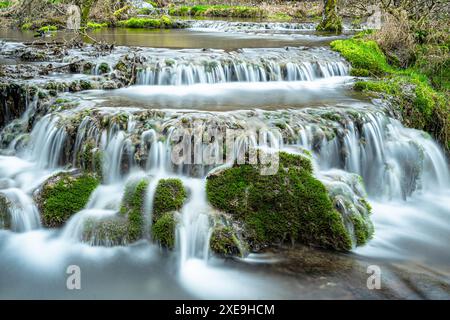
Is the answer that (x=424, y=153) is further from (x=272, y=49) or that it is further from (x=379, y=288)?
(x=272, y=49)

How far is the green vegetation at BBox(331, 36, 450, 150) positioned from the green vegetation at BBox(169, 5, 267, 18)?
1680cm

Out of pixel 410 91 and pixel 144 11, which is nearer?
pixel 410 91

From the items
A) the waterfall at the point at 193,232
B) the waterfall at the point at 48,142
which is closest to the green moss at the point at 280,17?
the waterfall at the point at 48,142

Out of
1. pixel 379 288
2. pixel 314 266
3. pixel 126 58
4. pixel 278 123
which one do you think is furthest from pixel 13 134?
pixel 379 288

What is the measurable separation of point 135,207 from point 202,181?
0.99m

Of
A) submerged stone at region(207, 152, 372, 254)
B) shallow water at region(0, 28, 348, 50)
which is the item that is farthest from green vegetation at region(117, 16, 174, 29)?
submerged stone at region(207, 152, 372, 254)

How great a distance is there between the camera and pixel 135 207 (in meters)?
5.88

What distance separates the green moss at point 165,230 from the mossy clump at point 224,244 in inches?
20.8

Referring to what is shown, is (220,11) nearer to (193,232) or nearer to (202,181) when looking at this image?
(202,181)

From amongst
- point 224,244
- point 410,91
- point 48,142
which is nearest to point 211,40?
point 410,91

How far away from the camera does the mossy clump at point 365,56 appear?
447 inches

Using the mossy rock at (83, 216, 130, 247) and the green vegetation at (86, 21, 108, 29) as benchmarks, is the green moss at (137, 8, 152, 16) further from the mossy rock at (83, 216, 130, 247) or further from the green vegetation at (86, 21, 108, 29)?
the mossy rock at (83, 216, 130, 247)

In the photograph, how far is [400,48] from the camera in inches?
495

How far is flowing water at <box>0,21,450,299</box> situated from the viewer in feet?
16.7
